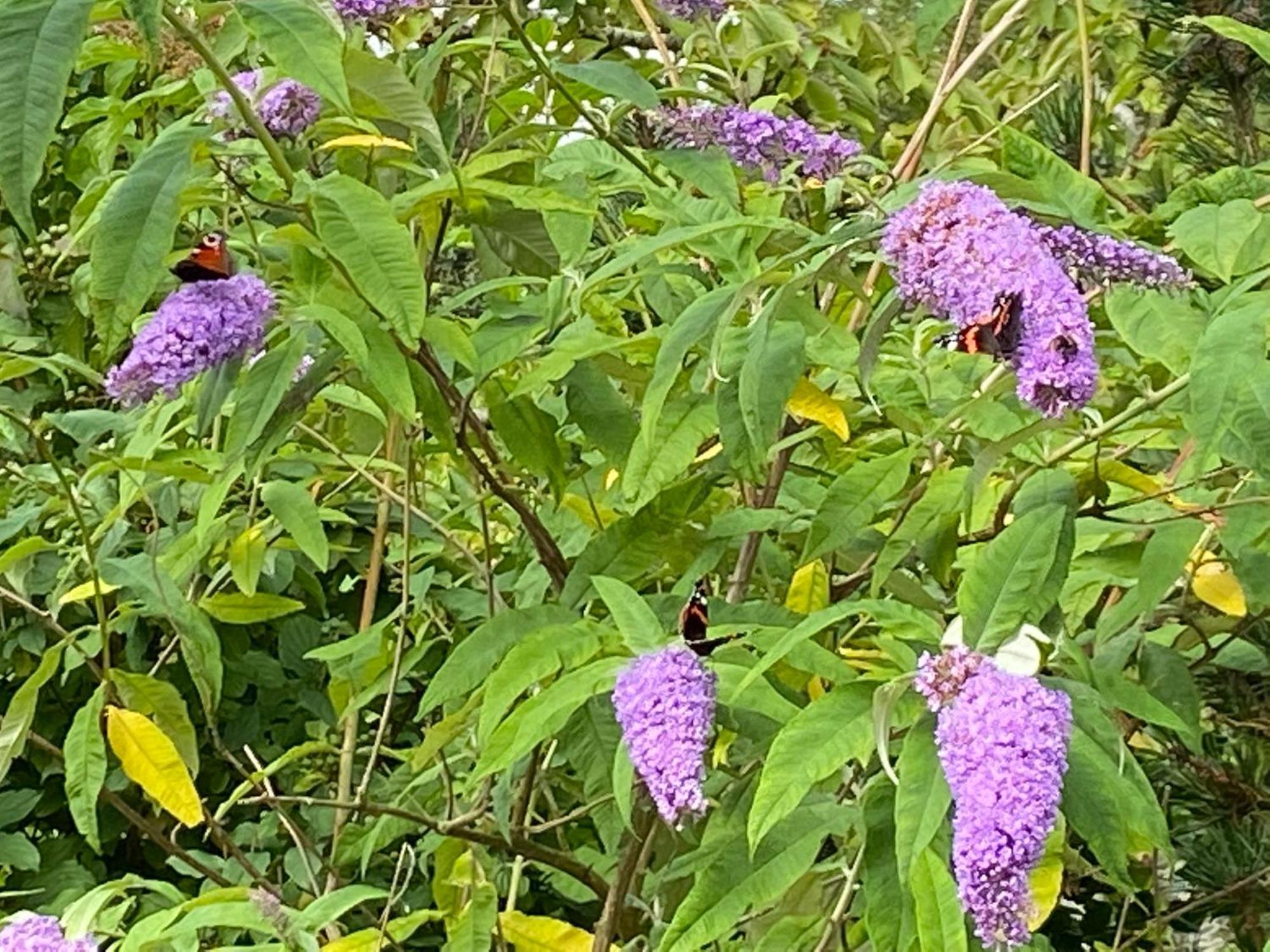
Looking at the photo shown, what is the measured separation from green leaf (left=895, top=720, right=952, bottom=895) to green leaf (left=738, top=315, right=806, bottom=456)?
0.69 feet

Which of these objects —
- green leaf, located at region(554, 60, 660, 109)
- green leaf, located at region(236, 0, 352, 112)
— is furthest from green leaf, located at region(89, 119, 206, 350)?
green leaf, located at region(554, 60, 660, 109)

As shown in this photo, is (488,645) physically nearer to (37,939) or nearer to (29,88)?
(37,939)

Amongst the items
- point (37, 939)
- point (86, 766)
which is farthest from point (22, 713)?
point (37, 939)

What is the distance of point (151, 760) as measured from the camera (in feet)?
3.99

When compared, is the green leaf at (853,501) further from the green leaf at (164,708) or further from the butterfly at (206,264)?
the green leaf at (164,708)

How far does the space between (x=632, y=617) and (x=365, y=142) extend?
40 cm

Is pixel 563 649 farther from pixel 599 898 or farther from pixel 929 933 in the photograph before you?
pixel 599 898

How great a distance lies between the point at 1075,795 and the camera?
75 centimetres

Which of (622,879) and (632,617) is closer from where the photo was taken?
(632,617)

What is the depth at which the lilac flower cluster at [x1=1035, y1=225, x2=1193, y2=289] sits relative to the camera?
2.71 feet

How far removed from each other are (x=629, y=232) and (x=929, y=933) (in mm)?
820

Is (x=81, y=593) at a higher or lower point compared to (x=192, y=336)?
lower

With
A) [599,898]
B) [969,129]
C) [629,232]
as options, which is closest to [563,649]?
[599,898]

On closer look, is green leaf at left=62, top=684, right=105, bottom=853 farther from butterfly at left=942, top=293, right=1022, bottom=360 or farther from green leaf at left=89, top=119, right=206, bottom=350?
butterfly at left=942, top=293, right=1022, bottom=360
